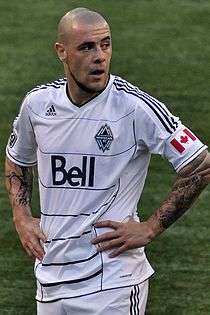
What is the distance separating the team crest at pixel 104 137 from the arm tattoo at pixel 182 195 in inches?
13.5

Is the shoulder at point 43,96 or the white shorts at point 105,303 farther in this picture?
the shoulder at point 43,96

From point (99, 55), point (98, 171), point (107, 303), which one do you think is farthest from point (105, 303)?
point (99, 55)

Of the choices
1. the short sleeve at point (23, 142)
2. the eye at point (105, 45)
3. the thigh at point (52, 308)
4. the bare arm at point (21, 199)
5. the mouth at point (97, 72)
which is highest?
the eye at point (105, 45)

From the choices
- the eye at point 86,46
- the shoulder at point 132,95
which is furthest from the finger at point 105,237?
A: the eye at point 86,46

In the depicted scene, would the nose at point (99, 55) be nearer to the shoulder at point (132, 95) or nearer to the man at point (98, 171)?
the man at point (98, 171)

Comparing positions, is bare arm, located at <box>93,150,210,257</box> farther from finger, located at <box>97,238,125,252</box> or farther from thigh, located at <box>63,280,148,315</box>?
thigh, located at <box>63,280,148,315</box>

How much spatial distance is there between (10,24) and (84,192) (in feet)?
26.9

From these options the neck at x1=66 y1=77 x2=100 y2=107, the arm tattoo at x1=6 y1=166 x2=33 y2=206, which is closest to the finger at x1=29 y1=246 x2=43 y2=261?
the arm tattoo at x1=6 y1=166 x2=33 y2=206

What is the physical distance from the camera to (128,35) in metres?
11.5

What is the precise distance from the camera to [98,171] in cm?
401

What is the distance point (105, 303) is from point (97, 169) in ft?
1.83

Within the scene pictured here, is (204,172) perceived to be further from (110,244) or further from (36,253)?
(36,253)

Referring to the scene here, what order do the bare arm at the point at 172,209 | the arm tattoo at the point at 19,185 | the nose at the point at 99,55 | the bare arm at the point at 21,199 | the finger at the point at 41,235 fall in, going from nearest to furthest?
the nose at the point at 99,55
the bare arm at the point at 172,209
the finger at the point at 41,235
the bare arm at the point at 21,199
the arm tattoo at the point at 19,185

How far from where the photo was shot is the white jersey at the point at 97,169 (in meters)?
4.00
